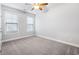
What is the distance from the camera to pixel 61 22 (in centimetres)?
211

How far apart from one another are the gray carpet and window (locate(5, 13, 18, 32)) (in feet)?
0.99

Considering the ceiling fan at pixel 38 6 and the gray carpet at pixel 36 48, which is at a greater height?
the ceiling fan at pixel 38 6

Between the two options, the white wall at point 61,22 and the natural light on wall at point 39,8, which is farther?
the white wall at point 61,22

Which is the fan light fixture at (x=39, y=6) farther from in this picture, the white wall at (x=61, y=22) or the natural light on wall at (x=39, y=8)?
the white wall at (x=61, y=22)

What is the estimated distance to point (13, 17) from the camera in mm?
1956

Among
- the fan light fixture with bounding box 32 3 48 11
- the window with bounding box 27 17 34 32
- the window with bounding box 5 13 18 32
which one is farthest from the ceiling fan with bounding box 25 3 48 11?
the window with bounding box 5 13 18 32

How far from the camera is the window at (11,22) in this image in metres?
1.93

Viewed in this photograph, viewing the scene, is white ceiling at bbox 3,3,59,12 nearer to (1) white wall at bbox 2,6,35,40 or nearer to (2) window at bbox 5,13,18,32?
(1) white wall at bbox 2,6,35,40

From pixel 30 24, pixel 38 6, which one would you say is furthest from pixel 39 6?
pixel 30 24

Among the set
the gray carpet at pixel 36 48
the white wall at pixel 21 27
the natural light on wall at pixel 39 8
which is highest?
the natural light on wall at pixel 39 8

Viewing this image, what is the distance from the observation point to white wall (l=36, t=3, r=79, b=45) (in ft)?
6.71

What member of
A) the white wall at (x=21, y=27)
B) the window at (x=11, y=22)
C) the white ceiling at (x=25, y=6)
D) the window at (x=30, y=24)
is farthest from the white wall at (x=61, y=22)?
the window at (x=11, y=22)

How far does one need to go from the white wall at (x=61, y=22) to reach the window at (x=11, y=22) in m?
0.52

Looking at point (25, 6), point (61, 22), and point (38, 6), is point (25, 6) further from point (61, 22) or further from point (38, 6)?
point (61, 22)
